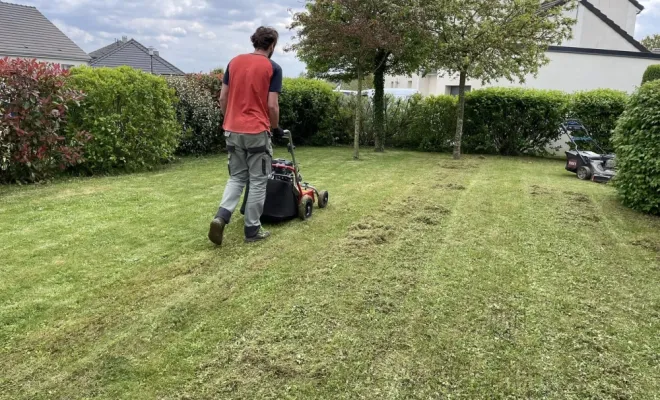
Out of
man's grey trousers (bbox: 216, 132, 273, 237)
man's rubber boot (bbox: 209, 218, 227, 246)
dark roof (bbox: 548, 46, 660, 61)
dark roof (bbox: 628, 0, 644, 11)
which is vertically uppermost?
dark roof (bbox: 628, 0, 644, 11)

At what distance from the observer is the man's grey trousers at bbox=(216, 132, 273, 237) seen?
418 cm

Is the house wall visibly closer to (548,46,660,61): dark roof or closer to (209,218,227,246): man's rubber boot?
(548,46,660,61): dark roof

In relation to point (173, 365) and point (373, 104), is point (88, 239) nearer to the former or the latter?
point (173, 365)

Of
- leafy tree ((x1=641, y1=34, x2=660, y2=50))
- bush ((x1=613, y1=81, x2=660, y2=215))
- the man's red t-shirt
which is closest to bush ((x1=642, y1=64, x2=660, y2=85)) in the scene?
bush ((x1=613, y1=81, x2=660, y2=215))

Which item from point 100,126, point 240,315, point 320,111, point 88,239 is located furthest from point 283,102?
point 240,315

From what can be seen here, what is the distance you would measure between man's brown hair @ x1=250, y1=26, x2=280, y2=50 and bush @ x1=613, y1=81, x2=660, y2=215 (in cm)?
470

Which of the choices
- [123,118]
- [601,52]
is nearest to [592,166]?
[123,118]

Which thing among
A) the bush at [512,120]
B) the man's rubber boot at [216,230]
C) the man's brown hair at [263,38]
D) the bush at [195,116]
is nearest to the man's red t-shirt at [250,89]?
the man's brown hair at [263,38]

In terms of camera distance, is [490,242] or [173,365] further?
[490,242]

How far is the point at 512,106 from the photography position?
39.4 feet

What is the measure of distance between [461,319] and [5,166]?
631 centimetres

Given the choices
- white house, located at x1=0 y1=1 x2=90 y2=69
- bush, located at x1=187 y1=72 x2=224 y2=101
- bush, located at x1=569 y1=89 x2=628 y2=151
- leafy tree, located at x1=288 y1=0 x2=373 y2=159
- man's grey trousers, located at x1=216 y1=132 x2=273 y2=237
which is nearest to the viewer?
man's grey trousers, located at x1=216 y1=132 x2=273 y2=237

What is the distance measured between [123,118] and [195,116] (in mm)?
2425

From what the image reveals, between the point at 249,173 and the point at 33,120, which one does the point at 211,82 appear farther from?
the point at 249,173
